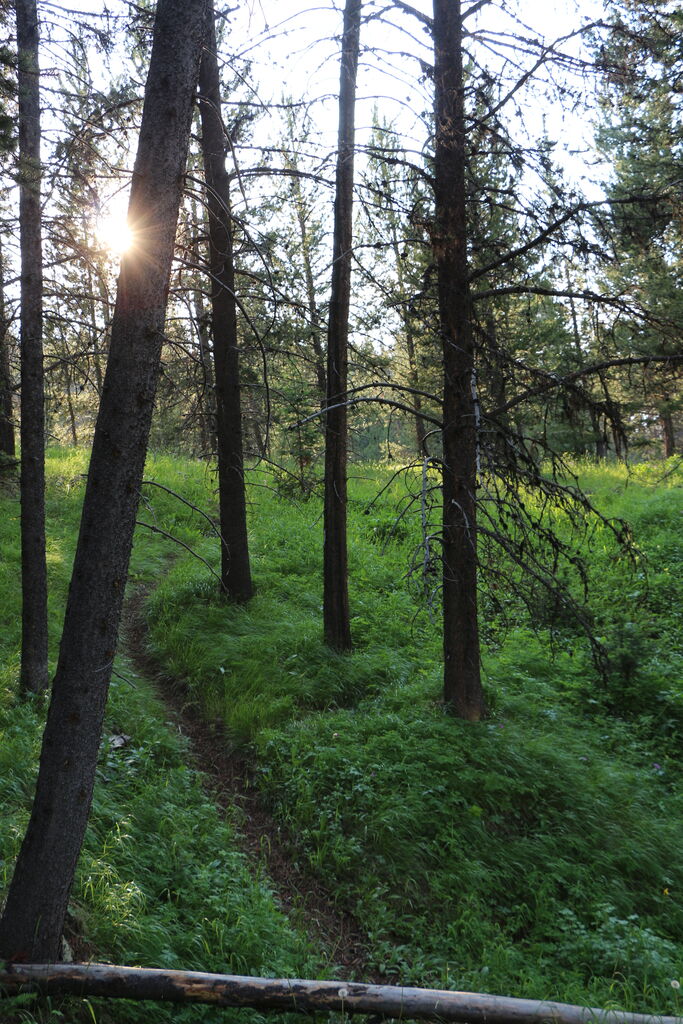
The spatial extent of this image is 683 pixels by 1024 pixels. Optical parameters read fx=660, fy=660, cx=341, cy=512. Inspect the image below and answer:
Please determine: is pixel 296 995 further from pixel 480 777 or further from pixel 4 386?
pixel 4 386

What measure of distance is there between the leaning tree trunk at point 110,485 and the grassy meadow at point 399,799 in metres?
0.70

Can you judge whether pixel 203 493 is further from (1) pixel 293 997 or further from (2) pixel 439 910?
(1) pixel 293 997

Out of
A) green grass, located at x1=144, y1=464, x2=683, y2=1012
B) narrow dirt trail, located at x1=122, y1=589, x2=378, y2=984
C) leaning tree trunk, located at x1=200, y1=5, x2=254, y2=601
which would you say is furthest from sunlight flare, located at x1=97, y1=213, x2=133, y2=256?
narrow dirt trail, located at x1=122, y1=589, x2=378, y2=984

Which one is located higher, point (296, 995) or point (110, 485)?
point (110, 485)

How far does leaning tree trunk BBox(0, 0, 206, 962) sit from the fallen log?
0.20 meters

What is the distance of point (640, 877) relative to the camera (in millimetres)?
6062

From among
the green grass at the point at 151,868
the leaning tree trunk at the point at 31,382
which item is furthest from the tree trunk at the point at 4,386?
the green grass at the point at 151,868

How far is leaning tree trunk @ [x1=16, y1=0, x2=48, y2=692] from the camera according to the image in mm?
7102

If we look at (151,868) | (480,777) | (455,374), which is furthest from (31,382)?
(480,777)

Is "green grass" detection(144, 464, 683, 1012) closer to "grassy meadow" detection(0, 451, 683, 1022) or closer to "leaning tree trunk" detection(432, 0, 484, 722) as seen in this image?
"grassy meadow" detection(0, 451, 683, 1022)

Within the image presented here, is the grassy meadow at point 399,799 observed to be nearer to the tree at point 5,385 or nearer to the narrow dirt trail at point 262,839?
the narrow dirt trail at point 262,839

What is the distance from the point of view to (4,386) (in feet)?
35.7

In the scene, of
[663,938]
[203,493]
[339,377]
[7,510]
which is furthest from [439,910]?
[203,493]

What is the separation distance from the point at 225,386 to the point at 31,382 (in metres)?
3.52
